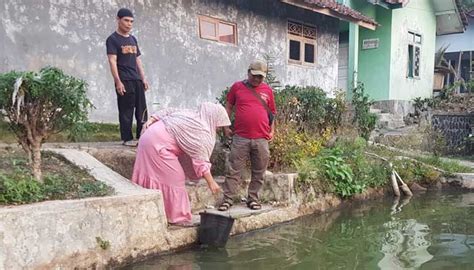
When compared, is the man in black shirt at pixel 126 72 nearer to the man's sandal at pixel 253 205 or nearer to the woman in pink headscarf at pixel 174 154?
the woman in pink headscarf at pixel 174 154

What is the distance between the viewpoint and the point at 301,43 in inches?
480

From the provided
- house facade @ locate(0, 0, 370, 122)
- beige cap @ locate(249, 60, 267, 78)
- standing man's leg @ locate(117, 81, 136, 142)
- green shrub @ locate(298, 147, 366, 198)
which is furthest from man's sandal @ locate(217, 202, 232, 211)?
house facade @ locate(0, 0, 370, 122)

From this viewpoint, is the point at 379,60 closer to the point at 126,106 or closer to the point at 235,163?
the point at 126,106

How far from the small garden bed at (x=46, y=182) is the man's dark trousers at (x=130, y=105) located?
4.53ft

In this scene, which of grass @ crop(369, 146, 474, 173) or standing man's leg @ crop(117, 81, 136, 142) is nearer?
standing man's leg @ crop(117, 81, 136, 142)

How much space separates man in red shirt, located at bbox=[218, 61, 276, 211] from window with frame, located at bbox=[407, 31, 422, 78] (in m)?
12.9

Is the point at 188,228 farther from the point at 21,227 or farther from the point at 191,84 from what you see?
the point at 191,84

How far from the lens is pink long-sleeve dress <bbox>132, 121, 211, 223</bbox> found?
4.50m

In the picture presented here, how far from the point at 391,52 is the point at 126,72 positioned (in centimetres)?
1162

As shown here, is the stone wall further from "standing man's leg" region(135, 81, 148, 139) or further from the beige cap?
"standing man's leg" region(135, 81, 148, 139)

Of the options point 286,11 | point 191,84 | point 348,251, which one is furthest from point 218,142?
point 286,11

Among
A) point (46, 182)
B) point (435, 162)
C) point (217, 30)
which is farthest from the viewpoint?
point (217, 30)

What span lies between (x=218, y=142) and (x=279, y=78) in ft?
17.5

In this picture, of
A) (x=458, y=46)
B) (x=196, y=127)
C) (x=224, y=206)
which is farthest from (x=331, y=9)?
(x=458, y=46)
